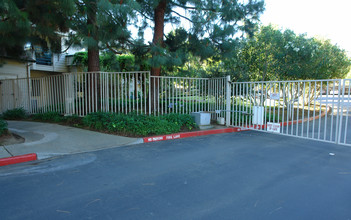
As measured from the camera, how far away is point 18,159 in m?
5.21

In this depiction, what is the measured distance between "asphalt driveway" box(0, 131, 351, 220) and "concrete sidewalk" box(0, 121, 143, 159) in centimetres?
44

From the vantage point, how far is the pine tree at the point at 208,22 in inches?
328

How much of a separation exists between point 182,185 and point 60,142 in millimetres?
4468

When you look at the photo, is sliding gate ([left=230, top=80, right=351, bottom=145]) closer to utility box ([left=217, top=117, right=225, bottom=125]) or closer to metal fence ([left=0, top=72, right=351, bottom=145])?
metal fence ([left=0, top=72, right=351, bottom=145])

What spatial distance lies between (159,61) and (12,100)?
9.65 meters

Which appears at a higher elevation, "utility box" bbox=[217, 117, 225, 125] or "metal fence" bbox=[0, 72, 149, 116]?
"metal fence" bbox=[0, 72, 149, 116]

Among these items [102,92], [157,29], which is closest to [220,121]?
[157,29]

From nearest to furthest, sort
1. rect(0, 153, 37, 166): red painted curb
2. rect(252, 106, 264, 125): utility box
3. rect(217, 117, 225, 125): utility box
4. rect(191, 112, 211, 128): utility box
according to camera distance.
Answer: rect(0, 153, 37, 166): red painted curb, rect(252, 106, 264, 125): utility box, rect(191, 112, 211, 128): utility box, rect(217, 117, 225, 125): utility box

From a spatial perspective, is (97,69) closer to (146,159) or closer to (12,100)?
(146,159)

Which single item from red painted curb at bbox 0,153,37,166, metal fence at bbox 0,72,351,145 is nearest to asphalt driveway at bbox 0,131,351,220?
red painted curb at bbox 0,153,37,166

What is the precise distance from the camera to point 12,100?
12.2 meters

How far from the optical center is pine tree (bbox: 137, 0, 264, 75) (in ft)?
27.3

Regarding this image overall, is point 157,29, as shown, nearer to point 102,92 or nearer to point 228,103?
point 102,92

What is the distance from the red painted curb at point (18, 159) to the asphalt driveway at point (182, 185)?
0.94ft
